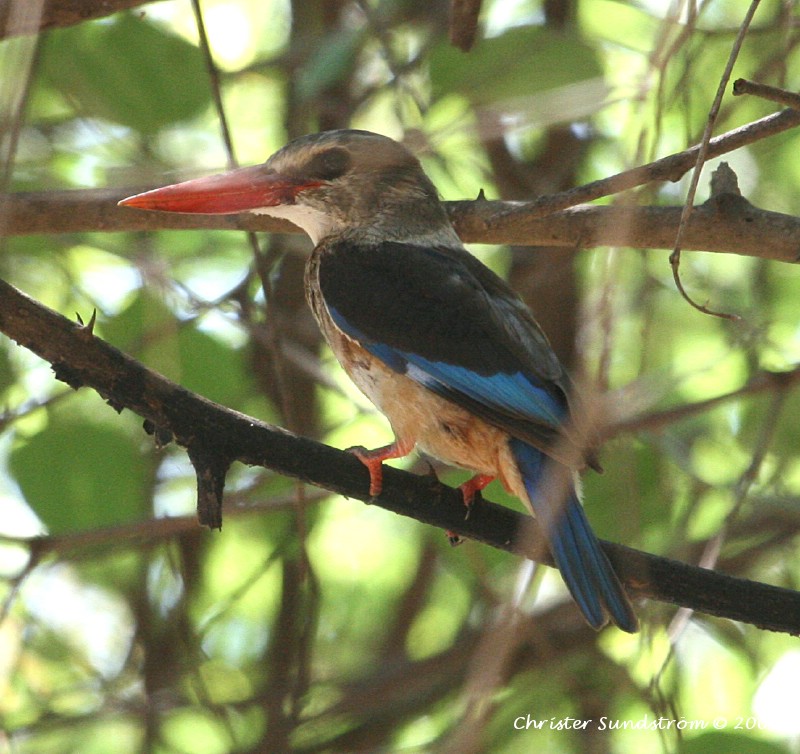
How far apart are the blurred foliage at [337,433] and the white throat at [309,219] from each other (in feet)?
0.51

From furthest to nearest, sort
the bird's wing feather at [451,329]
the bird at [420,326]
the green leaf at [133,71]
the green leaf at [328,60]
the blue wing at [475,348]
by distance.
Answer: the green leaf at [328,60] < the green leaf at [133,71] < the bird's wing feather at [451,329] < the bird at [420,326] < the blue wing at [475,348]

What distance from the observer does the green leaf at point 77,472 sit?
A: 3010 mm

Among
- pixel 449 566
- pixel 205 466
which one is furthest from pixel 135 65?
pixel 449 566

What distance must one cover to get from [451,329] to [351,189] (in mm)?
619

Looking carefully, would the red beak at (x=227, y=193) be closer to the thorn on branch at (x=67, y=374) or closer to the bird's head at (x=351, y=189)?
the bird's head at (x=351, y=189)

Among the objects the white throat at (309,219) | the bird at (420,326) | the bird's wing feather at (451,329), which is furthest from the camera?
the white throat at (309,219)

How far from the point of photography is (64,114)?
152 inches

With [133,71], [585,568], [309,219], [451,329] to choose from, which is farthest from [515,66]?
[585,568]

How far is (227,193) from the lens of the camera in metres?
2.80

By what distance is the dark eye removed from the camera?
303cm

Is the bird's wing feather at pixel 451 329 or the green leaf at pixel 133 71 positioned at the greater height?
the green leaf at pixel 133 71

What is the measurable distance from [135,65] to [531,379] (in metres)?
1.46

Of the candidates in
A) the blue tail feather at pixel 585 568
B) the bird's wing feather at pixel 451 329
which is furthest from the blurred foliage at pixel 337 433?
the blue tail feather at pixel 585 568

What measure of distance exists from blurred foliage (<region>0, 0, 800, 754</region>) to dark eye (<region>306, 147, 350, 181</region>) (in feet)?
0.89
